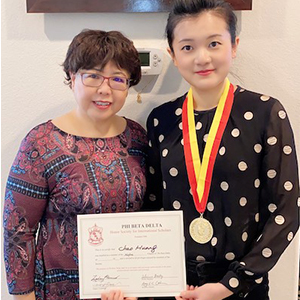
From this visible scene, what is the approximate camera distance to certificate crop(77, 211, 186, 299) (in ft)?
3.67

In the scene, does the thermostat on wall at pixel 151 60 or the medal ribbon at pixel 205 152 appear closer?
the medal ribbon at pixel 205 152

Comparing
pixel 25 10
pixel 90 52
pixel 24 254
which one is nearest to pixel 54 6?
pixel 25 10

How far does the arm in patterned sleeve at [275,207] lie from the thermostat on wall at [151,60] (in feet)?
1.49

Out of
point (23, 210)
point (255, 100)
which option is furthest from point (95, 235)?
point (255, 100)

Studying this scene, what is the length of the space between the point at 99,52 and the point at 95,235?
1.61 ft

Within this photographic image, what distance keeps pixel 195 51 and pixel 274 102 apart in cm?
25

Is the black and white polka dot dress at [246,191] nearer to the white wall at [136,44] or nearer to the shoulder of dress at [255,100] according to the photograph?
the shoulder of dress at [255,100]

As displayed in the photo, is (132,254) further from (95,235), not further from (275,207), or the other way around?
(275,207)

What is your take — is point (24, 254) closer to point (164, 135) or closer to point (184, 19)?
point (164, 135)

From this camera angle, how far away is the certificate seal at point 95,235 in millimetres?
1117

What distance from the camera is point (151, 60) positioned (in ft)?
4.61

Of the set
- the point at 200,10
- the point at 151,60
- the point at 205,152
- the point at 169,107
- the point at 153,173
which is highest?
the point at 200,10

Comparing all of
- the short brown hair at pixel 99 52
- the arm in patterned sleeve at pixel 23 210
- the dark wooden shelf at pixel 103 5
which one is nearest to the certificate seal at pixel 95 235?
the arm in patterned sleeve at pixel 23 210

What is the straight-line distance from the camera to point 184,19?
1.10m
